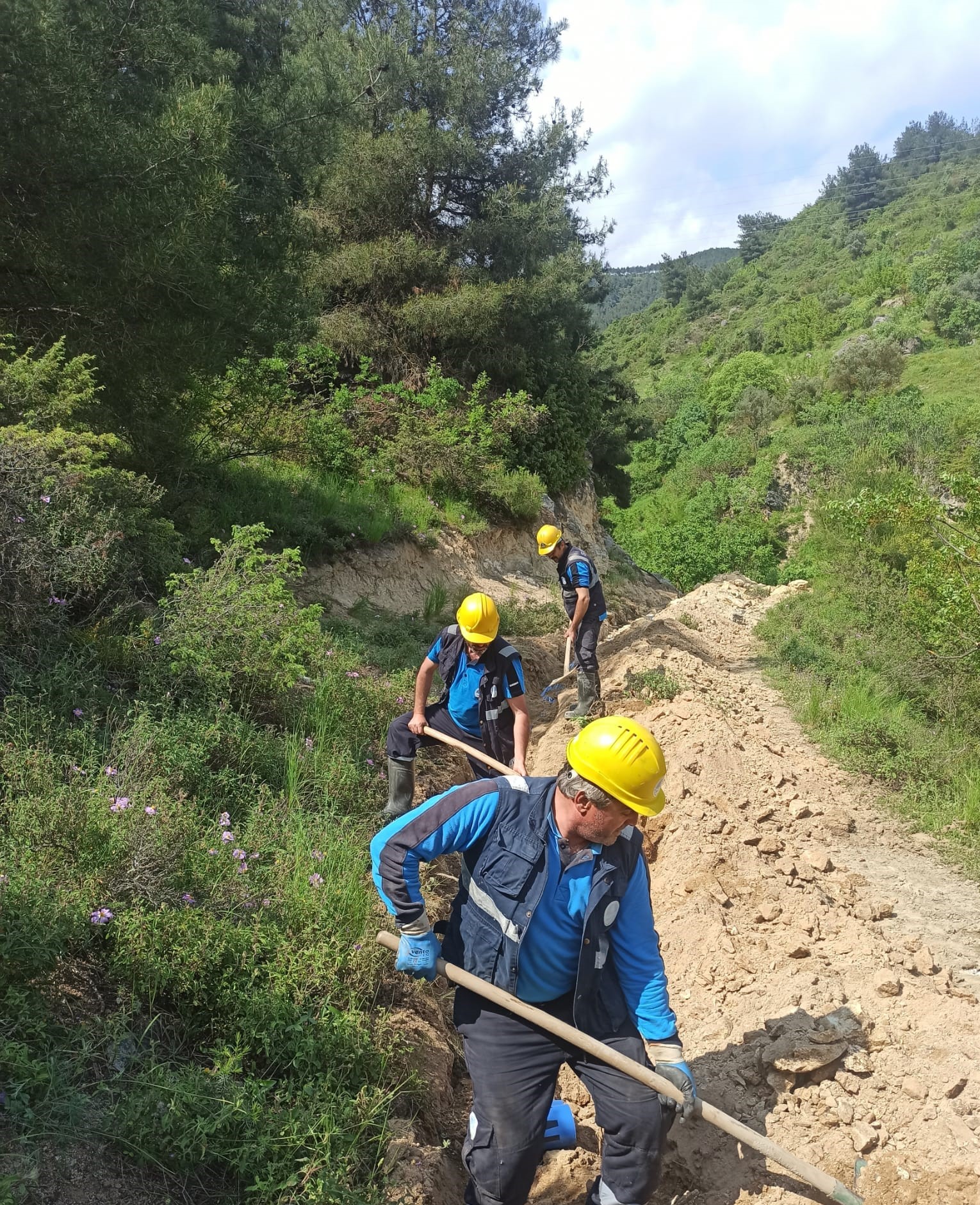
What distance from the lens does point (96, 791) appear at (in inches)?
133

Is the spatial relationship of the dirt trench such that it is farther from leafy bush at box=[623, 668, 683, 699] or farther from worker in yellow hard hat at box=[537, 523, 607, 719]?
worker in yellow hard hat at box=[537, 523, 607, 719]

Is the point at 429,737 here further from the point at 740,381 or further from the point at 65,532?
the point at 740,381

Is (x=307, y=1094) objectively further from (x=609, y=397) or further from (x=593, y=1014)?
(x=609, y=397)

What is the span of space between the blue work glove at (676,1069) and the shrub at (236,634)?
2982 mm

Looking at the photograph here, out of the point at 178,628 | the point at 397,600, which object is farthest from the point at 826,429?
the point at 178,628

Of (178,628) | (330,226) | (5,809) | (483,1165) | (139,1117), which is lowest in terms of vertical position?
(483,1165)

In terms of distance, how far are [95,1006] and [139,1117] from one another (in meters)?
0.50

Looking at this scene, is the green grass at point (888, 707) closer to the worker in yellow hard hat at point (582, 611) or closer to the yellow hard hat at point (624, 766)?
the worker in yellow hard hat at point (582, 611)

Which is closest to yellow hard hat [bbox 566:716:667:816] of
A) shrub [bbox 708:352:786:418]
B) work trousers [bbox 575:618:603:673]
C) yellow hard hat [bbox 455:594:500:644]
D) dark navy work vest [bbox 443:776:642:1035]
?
dark navy work vest [bbox 443:776:642:1035]

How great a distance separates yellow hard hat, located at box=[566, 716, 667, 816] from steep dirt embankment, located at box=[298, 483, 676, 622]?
6.21 meters

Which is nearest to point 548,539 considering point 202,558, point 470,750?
point 470,750

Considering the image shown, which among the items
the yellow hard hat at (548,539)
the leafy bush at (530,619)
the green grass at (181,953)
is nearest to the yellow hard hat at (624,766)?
the green grass at (181,953)

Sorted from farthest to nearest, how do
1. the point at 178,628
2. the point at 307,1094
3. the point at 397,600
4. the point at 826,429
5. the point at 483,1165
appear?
the point at 826,429 → the point at 397,600 → the point at 178,628 → the point at 307,1094 → the point at 483,1165

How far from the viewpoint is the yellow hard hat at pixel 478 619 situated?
430cm
